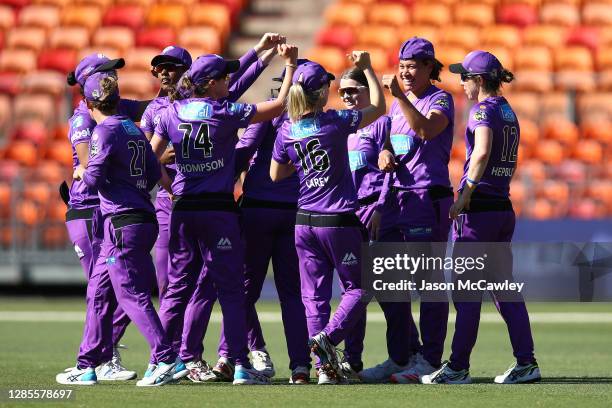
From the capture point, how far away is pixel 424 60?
30.7 ft

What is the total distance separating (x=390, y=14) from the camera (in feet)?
73.2

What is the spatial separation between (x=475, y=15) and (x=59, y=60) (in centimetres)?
721

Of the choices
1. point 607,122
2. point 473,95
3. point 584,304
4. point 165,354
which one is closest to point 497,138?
point 473,95

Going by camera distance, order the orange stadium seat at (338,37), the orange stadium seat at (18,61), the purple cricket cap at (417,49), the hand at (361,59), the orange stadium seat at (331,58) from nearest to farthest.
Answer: the hand at (361,59), the purple cricket cap at (417,49), the orange stadium seat at (331,58), the orange stadium seat at (338,37), the orange stadium seat at (18,61)

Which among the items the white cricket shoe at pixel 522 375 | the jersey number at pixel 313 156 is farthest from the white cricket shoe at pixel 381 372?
the jersey number at pixel 313 156

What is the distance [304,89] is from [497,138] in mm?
1439

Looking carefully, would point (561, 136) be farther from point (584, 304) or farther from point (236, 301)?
point (236, 301)

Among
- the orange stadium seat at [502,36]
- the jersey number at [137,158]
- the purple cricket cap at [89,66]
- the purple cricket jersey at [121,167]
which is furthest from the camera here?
A: the orange stadium seat at [502,36]

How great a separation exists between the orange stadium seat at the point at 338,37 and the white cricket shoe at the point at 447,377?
43.0ft

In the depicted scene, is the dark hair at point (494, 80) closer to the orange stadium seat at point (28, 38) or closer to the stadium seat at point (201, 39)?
the stadium seat at point (201, 39)

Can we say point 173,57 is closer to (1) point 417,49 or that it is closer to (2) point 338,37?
(1) point 417,49

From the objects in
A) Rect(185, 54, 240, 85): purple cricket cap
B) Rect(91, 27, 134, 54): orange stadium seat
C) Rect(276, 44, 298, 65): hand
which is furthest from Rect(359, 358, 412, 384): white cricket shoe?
Rect(91, 27, 134, 54): orange stadium seat

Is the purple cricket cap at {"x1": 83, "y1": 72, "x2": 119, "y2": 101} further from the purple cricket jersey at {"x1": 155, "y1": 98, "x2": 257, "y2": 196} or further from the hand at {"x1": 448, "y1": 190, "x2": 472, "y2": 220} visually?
the hand at {"x1": 448, "y1": 190, "x2": 472, "y2": 220}

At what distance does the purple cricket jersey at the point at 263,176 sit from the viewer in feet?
30.9
